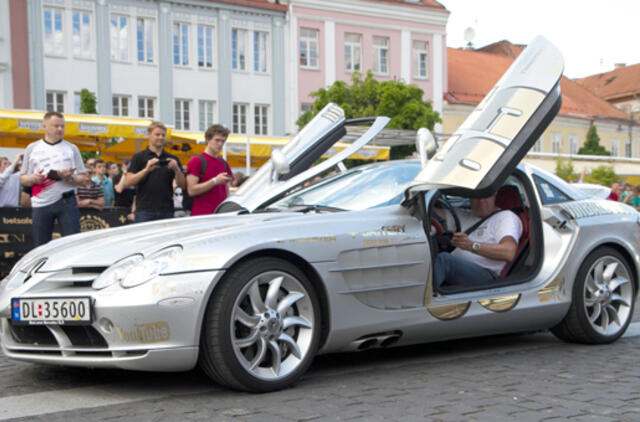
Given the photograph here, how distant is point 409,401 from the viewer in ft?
13.2

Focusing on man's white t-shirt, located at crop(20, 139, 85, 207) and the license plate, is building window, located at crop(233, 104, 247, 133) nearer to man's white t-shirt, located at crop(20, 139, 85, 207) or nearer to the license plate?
man's white t-shirt, located at crop(20, 139, 85, 207)

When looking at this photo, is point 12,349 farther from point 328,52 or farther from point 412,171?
point 328,52

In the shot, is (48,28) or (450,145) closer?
(450,145)

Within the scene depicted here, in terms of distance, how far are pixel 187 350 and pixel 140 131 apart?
1160 centimetres

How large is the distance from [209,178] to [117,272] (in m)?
3.59

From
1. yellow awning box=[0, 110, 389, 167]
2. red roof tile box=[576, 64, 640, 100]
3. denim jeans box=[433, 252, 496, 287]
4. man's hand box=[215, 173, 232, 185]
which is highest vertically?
red roof tile box=[576, 64, 640, 100]

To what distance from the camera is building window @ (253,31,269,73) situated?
3769cm

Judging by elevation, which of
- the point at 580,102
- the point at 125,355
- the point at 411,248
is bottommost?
the point at 125,355

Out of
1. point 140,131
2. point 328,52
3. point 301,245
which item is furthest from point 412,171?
point 328,52

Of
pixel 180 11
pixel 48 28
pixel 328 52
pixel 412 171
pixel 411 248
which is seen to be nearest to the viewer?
pixel 411 248

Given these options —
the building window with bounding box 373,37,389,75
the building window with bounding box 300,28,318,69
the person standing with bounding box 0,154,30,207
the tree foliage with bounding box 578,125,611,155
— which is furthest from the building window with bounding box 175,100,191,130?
the tree foliage with bounding box 578,125,611,155

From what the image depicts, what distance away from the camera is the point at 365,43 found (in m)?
40.7

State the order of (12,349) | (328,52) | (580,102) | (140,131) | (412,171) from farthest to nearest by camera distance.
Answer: (580,102) → (328,52) → (140,131) → (412,171) → (12,349)

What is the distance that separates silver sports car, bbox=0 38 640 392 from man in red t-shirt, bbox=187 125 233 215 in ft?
5.05
